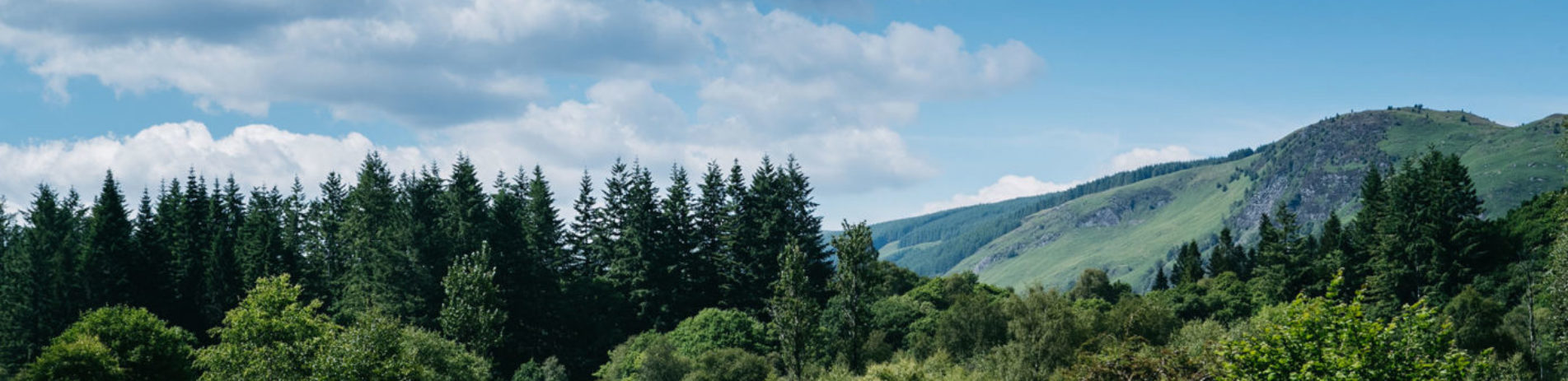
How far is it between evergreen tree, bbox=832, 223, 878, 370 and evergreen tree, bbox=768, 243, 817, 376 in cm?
311

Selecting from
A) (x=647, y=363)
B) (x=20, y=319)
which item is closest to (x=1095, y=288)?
(x=647, y=363)

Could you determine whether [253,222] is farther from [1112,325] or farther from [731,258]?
[1112,325]

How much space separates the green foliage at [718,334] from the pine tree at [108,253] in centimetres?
4539

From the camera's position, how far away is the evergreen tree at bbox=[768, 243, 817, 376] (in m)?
58.5

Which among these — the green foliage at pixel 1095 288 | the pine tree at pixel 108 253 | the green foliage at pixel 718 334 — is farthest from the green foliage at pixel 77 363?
the green foliage at pixel 1095 288

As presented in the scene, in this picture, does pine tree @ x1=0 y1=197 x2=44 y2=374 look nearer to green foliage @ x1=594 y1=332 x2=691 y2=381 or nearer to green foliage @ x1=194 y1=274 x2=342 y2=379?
green foliage @ x1=194 y1=274 x2=342 y2=379

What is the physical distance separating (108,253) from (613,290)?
1671 inches

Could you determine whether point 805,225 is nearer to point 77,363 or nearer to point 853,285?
point 853,285

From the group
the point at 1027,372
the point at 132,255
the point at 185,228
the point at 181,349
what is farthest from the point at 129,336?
the point at 1027,372

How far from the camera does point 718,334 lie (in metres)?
65.3

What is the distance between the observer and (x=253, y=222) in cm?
9325

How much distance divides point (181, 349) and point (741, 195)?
149 feet

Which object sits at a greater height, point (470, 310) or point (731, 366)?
point (470, 310)

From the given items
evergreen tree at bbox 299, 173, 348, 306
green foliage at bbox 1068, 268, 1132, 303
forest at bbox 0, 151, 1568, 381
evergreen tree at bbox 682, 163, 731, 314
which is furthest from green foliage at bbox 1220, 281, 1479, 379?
green foliage at bbox 1068, 268, 1132, 303
